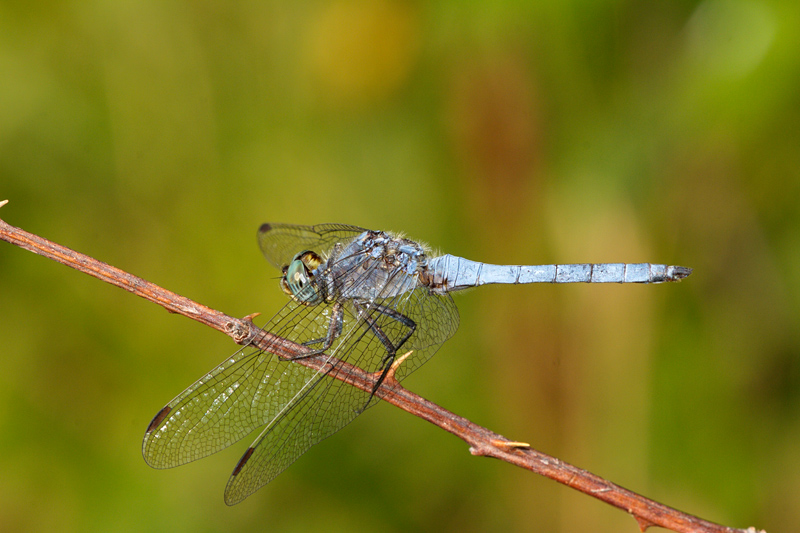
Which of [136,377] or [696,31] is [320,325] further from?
[696,31]

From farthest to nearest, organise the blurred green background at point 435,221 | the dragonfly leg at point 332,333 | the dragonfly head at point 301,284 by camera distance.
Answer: the dragonfly head at point 301,284
the blurred green background at point 435,221
the dragonfly leg at point 332,333

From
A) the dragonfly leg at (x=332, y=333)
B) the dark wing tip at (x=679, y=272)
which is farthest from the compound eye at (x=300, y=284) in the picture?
the dark wing tip at (x=679, y=272)

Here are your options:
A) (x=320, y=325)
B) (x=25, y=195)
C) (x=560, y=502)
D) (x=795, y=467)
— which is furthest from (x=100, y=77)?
(x=795, y=467)

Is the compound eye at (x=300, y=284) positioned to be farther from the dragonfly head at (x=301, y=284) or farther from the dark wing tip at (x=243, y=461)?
the dark wing tip at (x=243, y=461)

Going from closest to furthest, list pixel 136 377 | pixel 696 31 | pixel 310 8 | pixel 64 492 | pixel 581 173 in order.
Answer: pixel 64 492 → pixel 136 377 → pixel 696 31 → pixel 581 173 → pixel 310 8

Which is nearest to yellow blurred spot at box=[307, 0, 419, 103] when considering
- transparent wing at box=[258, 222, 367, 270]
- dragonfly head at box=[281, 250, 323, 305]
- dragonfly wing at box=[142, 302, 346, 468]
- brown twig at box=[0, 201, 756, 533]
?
transparent wing at box=[258, 222, 367, 270]

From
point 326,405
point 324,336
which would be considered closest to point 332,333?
point 324,336

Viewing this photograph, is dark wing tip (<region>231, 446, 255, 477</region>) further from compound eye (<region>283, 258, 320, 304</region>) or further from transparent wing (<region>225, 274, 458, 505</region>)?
compound eye (<region>283, 258, 320, 304</region>)
